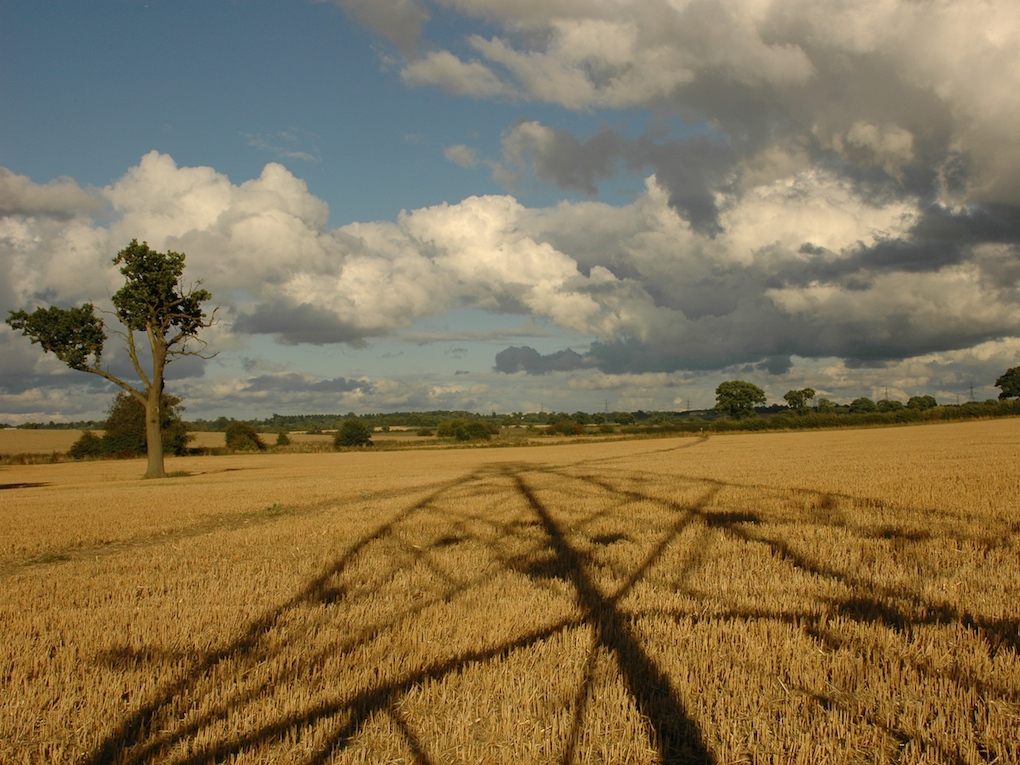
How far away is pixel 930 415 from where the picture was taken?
97.4 m

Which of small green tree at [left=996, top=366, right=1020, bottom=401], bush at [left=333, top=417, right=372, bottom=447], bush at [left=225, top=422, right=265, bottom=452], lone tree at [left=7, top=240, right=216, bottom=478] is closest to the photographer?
lone tree at [left=7, top=240, right=216, bottom=478]

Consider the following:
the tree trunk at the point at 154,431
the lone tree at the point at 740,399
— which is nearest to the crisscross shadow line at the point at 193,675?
the tree trunk at the point at 154,431

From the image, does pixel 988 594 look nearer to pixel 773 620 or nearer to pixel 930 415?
pixel 773 620

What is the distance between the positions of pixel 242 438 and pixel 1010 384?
521ft

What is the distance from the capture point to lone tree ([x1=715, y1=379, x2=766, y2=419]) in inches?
5728

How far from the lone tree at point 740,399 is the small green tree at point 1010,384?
53.3m

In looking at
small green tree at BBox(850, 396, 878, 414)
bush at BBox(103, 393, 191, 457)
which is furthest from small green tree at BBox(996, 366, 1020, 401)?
bush at BBox(103, 393, 191, 457)

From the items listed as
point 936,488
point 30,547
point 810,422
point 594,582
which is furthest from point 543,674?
point 810,422

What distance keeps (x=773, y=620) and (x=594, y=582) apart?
2.30m

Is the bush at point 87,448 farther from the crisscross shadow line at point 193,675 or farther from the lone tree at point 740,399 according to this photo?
the lone tree at point 740,399

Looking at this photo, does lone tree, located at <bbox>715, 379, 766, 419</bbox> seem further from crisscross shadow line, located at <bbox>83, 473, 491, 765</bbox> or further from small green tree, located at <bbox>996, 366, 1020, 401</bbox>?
crisscross shadow line, located at <bbox>83, 473, 491, 765</bbox>

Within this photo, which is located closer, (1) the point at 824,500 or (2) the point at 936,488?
(1) the point at 824,500

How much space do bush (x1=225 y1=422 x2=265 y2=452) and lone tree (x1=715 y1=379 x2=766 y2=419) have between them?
10073 centimetres

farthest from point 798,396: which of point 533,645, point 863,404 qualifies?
point 533,645
